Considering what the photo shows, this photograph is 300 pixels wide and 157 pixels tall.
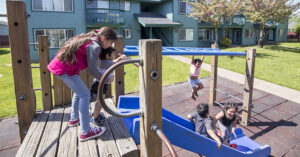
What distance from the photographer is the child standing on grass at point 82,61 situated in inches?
86.7

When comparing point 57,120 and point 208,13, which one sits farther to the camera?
point 208,13

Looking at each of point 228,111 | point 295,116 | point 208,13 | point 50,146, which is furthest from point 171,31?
point 50,146

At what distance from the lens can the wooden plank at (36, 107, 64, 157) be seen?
6.98ft

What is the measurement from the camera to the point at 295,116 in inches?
212

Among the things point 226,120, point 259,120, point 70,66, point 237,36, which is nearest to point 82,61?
point 70,66

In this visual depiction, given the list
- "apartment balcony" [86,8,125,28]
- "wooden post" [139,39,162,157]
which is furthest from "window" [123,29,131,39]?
"wooden post" [139,39,162,157]

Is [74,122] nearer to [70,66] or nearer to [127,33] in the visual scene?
[70,66]

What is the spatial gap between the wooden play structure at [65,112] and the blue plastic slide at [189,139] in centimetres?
18

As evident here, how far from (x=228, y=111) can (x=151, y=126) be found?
2504 millimetres

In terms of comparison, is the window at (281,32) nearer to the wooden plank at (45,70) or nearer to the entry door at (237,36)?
the entry door at (237,36)

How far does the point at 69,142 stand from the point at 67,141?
0.03m

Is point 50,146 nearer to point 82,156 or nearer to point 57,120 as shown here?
point 82,156

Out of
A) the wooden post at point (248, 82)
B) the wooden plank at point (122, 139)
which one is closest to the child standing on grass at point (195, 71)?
the wooden post at point (248, 82)

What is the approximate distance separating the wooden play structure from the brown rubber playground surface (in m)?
1.30
